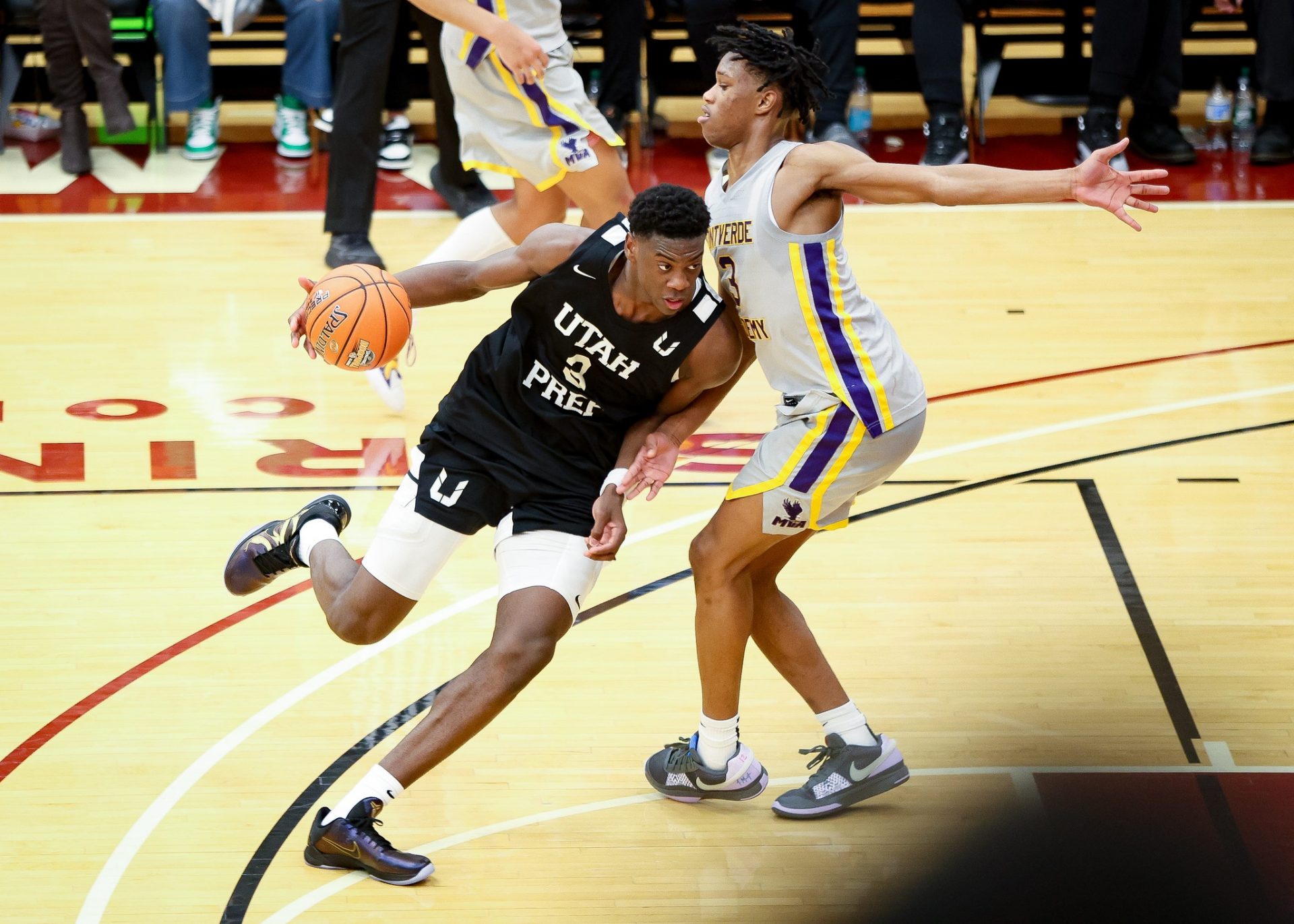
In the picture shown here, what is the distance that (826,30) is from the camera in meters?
9.00

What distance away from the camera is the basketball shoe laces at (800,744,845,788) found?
375 cm

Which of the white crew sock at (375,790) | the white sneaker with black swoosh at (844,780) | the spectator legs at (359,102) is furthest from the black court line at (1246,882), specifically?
the spectator legs at (359,102)

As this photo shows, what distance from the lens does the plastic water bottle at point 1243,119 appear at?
382 inches

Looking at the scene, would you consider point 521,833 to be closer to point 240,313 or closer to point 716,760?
point 716,760

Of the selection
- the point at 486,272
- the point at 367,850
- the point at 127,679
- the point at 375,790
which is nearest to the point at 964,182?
the point at 486,272

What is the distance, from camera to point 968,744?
13.2 feet

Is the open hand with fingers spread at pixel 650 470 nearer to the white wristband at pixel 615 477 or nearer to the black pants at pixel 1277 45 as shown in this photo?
the white wristband at pixel 615 477

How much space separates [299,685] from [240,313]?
3249 mm

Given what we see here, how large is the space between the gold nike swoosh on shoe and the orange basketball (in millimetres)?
1283

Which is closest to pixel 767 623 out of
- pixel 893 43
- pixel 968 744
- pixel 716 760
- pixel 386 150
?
pixel 716 760

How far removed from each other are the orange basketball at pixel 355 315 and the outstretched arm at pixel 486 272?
3 cm

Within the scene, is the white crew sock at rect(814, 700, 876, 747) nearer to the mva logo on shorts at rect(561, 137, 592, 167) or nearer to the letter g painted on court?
the letter g painted on court

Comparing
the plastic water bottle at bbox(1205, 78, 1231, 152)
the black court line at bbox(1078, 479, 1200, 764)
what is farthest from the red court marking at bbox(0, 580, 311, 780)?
the plastic water bottle at bbox(1205, 78, 1231, 152)

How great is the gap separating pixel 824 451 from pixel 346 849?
1413mm
